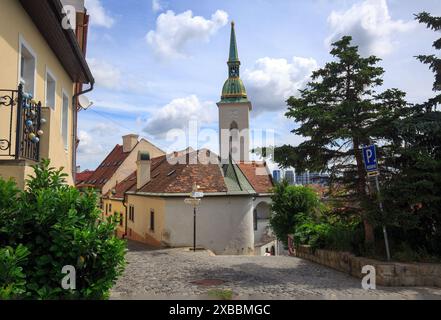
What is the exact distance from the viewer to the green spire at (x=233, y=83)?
180 feet

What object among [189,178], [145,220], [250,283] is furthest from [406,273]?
[145,220]

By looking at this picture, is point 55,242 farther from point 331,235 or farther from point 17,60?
point 331,235

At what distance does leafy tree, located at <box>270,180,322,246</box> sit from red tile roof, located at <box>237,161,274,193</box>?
19076 millimetres

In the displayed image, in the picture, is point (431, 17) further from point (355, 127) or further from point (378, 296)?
point (378, 296)

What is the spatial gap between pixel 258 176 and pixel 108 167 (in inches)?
696

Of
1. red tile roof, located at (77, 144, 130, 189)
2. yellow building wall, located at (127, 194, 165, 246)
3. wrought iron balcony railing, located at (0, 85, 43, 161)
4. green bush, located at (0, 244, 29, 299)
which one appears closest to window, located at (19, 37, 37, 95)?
wrought iron balcony railing, located at (0, 85, 43, 161)

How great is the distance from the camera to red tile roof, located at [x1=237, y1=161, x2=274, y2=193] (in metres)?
40.1

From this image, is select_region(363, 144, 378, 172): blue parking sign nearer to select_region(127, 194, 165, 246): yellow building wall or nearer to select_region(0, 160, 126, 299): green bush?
select_region(0, 160, 126, 299): green bush

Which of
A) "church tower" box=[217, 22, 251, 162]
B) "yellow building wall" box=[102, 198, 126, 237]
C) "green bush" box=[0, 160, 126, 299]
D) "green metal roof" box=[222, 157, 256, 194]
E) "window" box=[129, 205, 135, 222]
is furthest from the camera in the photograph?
"church tower" box=[217, 22, 251, 162]

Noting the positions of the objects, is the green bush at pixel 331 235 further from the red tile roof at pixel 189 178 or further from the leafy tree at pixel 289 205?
the red tile roof at pixel 189 178

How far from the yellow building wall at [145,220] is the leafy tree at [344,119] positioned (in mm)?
12767

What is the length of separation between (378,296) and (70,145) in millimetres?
9290

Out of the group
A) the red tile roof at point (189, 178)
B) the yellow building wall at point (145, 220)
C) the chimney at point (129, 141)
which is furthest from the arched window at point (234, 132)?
the yellow building wall at point (145, 220)

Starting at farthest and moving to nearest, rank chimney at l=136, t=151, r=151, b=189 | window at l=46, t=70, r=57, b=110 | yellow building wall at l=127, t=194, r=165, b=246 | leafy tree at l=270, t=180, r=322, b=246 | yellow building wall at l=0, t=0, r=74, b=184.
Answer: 1. chimney at l=136, t=151, r=151, b=189
2. yellow building wall at l=127, t=194, r=165, b=246
3. leafy tree at l=270, t=180, r=322, b=246
4. window at l=46, t=70, r=57, b=110
5. yellow building wall at l=0, t=0, r=74, b=184
